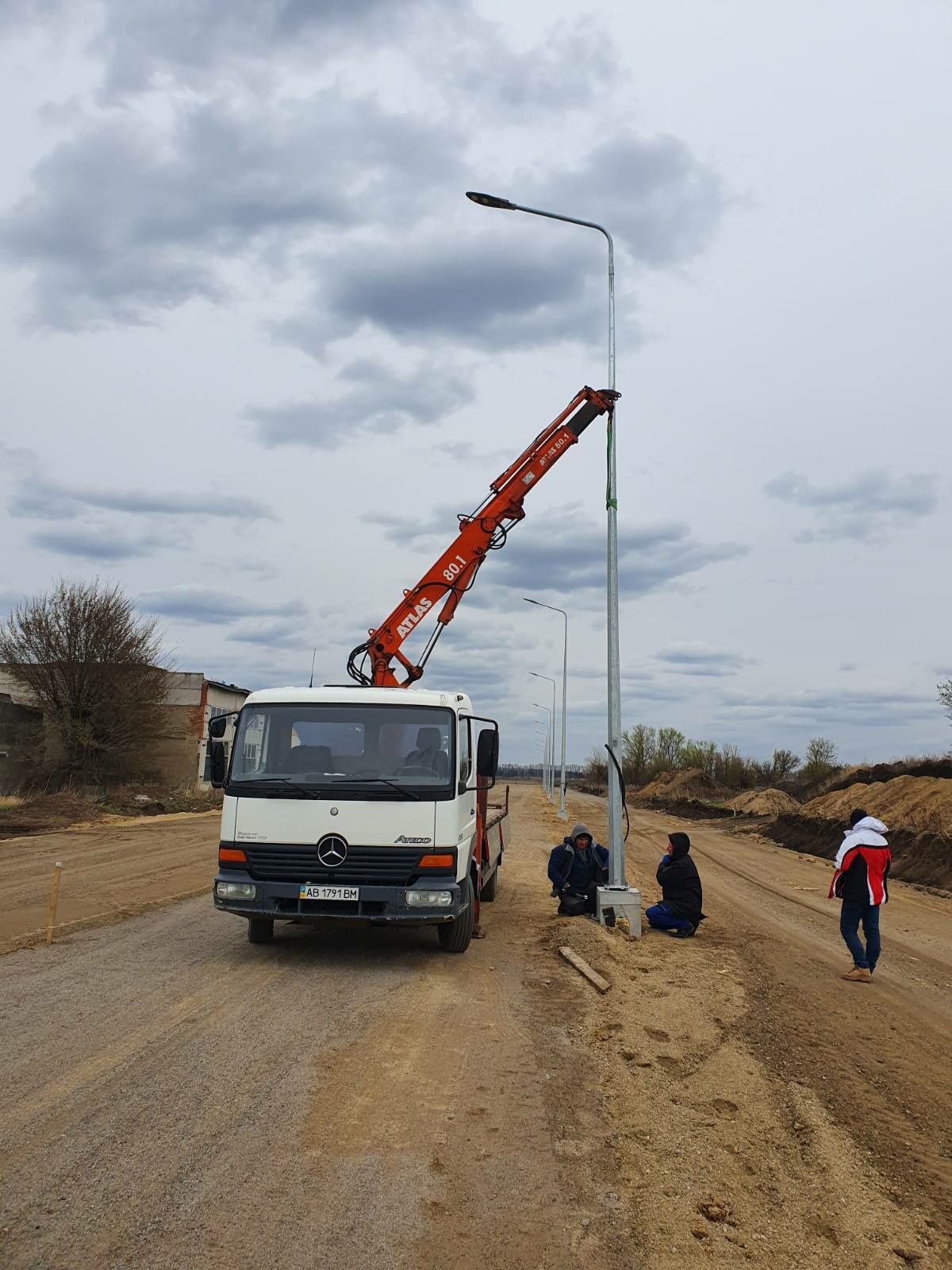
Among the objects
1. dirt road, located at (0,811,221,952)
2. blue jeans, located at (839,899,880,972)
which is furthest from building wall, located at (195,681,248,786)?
blue jeans, located at (839,899,880,972)

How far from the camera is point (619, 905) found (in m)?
11.1

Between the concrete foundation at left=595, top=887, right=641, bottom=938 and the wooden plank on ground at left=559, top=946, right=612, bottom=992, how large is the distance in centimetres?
121

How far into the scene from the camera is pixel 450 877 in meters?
8.73

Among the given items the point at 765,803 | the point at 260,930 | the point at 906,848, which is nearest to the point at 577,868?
the point at 260,930

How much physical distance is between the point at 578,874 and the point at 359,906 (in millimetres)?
4107

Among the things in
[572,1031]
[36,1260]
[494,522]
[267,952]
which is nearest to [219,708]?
[494,522]

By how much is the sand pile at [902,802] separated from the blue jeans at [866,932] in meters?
16.0

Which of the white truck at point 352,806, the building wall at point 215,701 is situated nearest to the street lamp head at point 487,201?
the white truck at point 352,806

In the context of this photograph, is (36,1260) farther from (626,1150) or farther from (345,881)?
(345,881)

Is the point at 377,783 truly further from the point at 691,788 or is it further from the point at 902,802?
the point at 691,788

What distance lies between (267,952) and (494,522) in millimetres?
8165

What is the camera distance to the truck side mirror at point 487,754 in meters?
9.64

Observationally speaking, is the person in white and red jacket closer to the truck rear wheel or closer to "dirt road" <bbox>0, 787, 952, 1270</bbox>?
"dirt road" <bbox>0, 787, 952, 1270</bbox>

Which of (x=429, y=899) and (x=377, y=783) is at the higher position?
(x=377, y=783)
